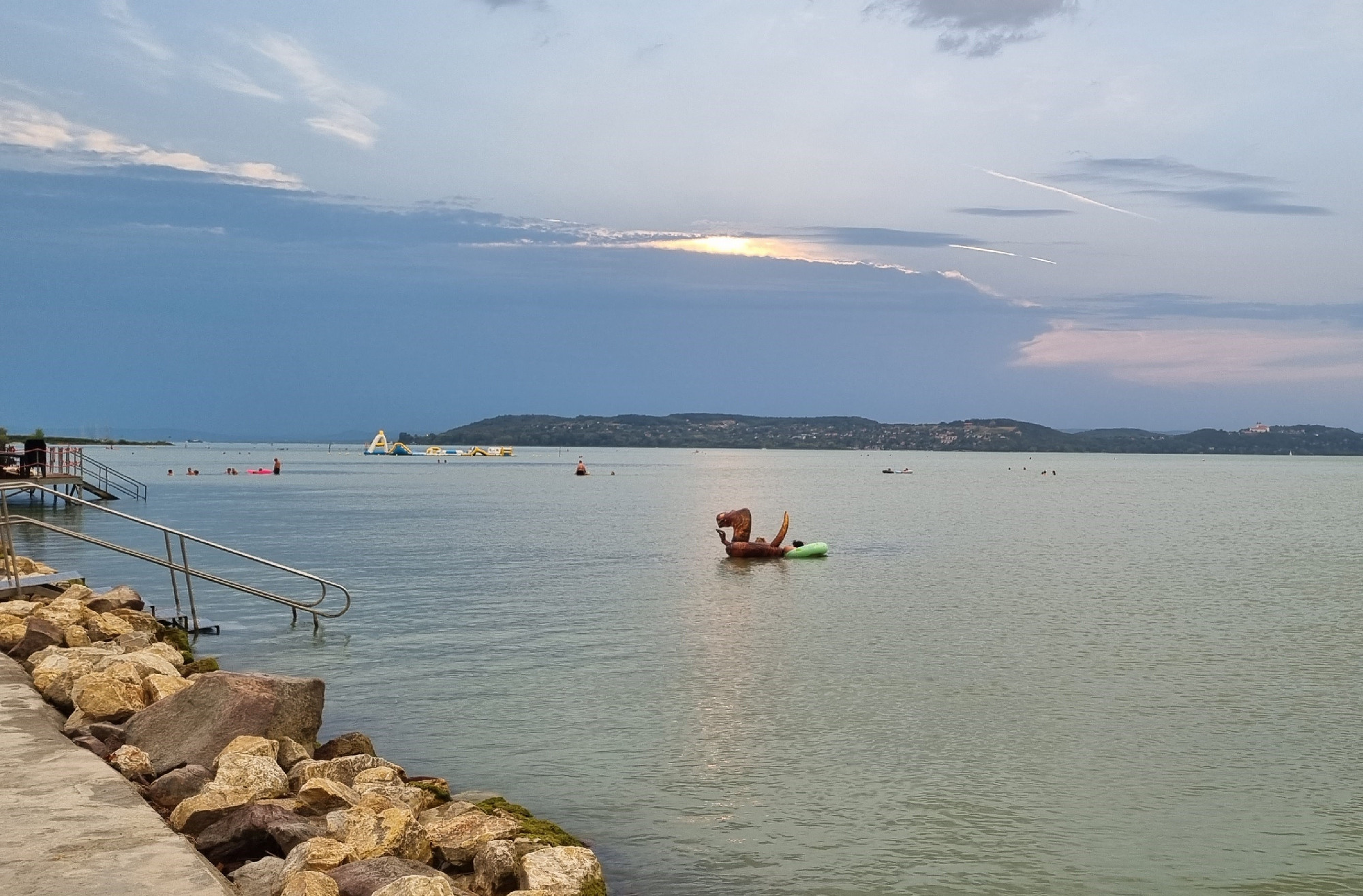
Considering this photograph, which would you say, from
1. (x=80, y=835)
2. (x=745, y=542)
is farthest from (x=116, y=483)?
(x=80, y=835)

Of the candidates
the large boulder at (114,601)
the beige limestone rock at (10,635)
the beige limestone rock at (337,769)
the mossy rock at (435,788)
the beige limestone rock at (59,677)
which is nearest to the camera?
the beige limestone rock at (337,769)

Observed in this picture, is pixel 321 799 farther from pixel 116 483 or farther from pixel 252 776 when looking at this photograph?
pixel 116 483

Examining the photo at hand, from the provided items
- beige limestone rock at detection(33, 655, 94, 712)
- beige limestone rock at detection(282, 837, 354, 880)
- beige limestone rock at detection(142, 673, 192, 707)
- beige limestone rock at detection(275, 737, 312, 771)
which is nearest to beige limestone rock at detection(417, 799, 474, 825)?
beige limestone rock at detection(275, 737, 312, 771)

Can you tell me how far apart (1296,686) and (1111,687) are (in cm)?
317

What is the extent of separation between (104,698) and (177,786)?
3097mm

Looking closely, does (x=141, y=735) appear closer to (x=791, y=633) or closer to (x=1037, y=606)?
(x=791, y=633)

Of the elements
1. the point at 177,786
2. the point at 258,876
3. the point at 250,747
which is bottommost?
the point at 258,876

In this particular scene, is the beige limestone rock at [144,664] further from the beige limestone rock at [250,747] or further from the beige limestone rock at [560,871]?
the beige limestone rock at [560,871]

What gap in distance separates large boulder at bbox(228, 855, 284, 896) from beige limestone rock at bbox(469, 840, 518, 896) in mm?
1557

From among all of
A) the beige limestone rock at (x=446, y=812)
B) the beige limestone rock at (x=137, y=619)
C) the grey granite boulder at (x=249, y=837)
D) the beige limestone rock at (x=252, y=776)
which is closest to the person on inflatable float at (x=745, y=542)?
the beige limestone rock at (x=137, y=619)

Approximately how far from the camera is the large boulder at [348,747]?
13.0m

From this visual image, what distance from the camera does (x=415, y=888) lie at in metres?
7.77

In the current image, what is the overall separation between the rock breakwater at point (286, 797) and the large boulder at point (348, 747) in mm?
16

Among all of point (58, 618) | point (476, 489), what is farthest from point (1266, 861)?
point (476, 489)
